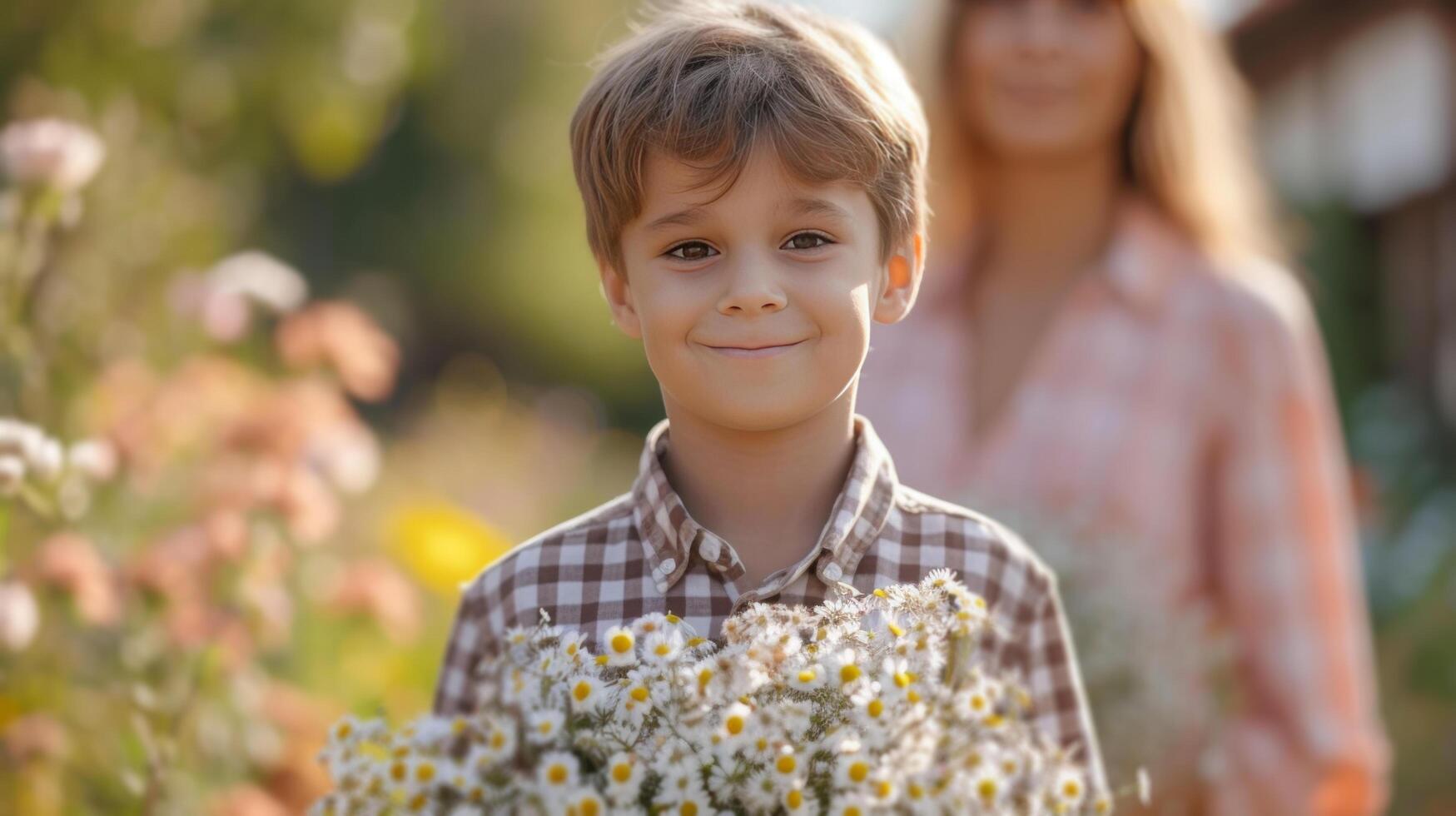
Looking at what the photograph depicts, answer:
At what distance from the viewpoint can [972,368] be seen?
3.21 metres

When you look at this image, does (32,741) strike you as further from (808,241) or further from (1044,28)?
(1044,28)

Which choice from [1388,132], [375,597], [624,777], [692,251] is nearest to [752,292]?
[692,251]

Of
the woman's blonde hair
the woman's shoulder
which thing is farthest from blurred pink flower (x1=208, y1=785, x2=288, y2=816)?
the woman's shoulder

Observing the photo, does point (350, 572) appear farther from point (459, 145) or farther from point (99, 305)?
point (459, 145)

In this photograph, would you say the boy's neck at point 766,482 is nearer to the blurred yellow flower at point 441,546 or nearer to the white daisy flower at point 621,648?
the white daisy flower at point 621,648

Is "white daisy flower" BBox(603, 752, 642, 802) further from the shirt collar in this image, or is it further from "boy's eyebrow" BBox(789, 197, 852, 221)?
"boy's eyebrow" BBox(789, 197, 852, 221)

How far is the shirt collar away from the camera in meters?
1.57

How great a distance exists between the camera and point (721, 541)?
1572 mm

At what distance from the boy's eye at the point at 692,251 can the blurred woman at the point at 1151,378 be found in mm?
1379

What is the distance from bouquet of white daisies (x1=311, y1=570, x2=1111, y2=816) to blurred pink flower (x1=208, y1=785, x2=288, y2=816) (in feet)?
4.48

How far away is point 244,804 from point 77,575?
1.76ft

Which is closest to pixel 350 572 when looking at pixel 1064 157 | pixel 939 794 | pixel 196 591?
pixel 196 591

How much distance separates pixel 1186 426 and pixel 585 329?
9.48 meters

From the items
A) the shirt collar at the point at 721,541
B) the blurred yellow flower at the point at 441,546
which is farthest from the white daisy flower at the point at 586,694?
the blurred yellow flower at the point at 441,546
